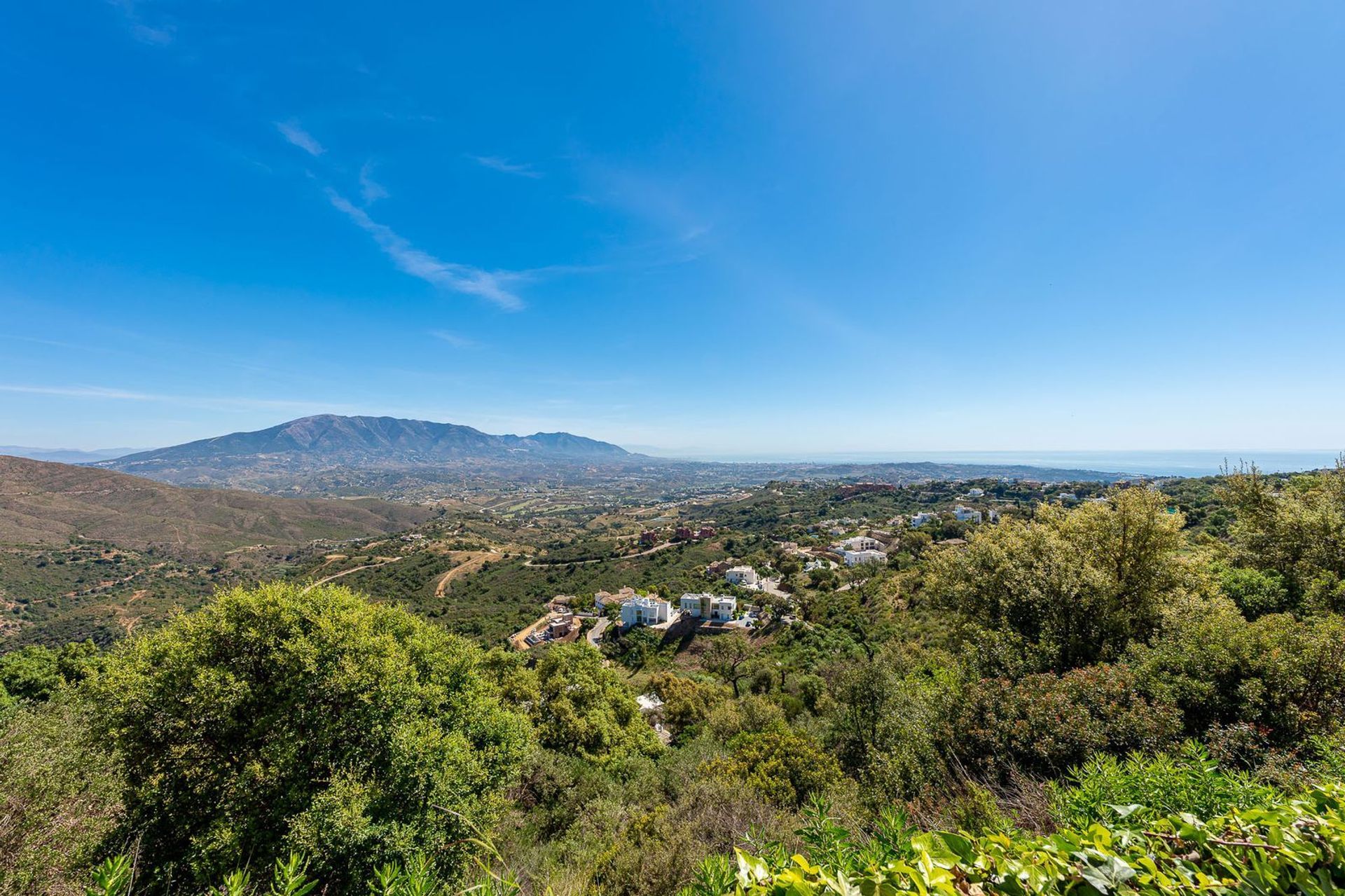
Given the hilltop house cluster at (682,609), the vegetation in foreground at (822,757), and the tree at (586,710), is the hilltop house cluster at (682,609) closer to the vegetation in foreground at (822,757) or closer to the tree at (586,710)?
the tree at (586,710)

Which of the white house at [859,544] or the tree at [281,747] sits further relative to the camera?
the white house at [859,544]

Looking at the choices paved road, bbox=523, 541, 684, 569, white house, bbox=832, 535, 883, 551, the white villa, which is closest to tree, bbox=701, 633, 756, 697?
white house, bbox=832, 535, 883, 551

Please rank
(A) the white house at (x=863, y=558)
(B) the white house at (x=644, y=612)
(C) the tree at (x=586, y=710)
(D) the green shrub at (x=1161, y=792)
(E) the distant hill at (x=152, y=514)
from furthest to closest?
1. (E) the distant hill at (x=152, y=514)
2. (A) the white house at (x=863, y=558)
3. (B) the white house at (x=644, y=612)
4. (C) the tree at (x=586, y=710)
5. (D) the green shrub at (x=1161, y=792)

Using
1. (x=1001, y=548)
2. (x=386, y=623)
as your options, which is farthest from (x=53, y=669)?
(x=1001, y=548)

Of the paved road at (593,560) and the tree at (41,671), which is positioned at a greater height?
the tree at (41,671)

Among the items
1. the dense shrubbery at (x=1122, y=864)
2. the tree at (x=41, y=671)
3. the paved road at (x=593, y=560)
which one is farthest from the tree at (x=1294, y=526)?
the paved road at (x=593, y=560)
